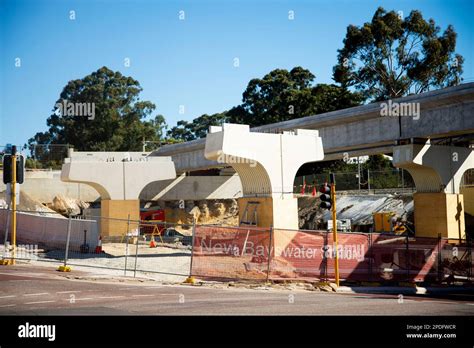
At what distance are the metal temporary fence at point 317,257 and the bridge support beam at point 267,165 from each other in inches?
307

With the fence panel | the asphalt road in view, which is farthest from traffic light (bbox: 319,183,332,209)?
the asphalt road

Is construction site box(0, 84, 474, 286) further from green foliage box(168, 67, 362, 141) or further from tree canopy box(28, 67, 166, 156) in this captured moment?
tree canopy box(28, 67, 166, 156)

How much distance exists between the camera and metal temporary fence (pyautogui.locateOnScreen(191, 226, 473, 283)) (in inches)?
858

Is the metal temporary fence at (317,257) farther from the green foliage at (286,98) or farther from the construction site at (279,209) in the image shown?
the green foliage at (286,98)

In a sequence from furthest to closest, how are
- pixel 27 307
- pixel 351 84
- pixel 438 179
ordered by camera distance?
pixel 351 84 → pixel 438 179 → pixel 27 307

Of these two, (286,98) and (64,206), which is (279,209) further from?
(286,98)

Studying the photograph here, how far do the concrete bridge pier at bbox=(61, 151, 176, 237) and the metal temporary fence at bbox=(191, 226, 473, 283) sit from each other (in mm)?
19740

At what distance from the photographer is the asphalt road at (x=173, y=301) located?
13.8m

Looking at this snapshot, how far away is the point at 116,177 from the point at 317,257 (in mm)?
23523

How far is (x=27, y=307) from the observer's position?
13703mm

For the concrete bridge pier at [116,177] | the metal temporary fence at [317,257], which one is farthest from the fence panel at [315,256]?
the concrete bridge pier at [116,177]

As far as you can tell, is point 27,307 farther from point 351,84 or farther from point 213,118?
point 213,118
